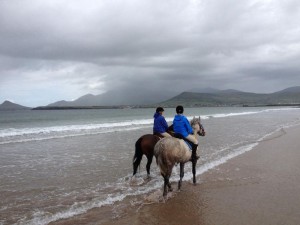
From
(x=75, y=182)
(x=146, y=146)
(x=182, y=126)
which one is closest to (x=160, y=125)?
(x=146, y=146)

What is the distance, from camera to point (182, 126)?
9.22m

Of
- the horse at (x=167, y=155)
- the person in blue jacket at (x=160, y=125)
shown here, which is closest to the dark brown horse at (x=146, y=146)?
the person in blue jacket at (x=160, y=125)

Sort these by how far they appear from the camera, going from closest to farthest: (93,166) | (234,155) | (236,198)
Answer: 1. (236,198)
2. (93,166)
3. (234,155)

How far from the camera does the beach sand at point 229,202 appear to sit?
6320mm

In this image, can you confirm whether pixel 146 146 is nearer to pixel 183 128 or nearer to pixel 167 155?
pixel 183 128

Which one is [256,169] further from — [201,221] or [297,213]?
[201,221]

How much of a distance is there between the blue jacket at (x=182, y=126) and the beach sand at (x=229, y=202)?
1.51 metres

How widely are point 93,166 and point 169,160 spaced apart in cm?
468

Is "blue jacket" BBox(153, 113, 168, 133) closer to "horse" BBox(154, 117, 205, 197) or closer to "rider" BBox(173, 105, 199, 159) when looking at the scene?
"rider" BBox(173, 105, 199, 159)

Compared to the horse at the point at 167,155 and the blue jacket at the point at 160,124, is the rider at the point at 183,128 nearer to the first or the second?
the horse at the point at 167,155

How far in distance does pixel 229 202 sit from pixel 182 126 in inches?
106

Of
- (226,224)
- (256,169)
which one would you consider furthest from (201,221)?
(256,169)

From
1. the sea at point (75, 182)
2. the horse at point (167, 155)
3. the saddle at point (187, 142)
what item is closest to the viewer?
the sea at point (75, 182)

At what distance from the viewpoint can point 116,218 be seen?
6449mm
